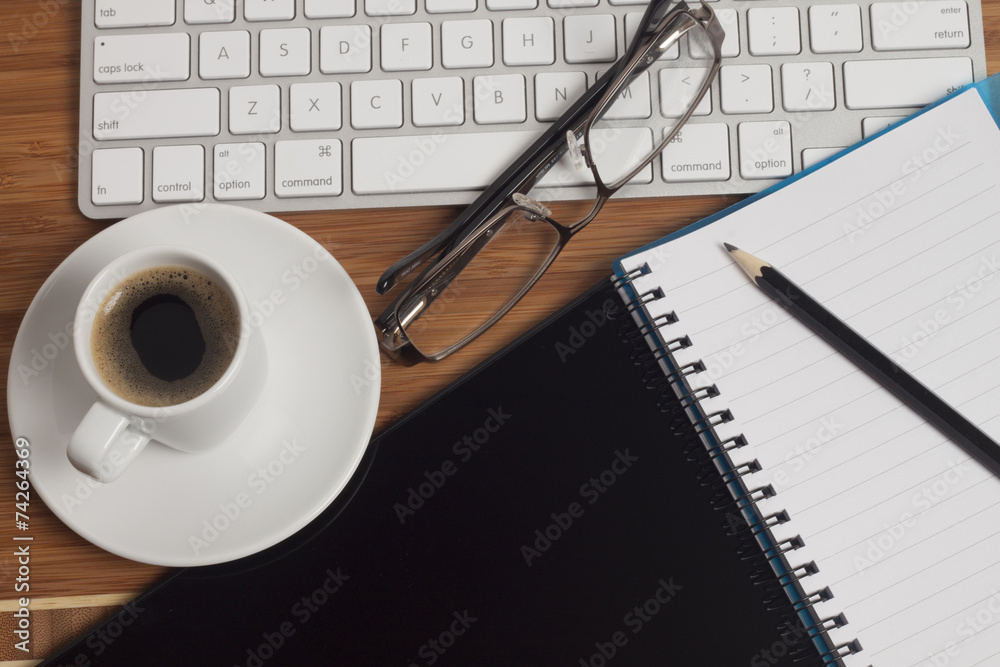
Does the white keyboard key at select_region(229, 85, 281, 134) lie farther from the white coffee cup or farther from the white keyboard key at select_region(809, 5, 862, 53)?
the white keyboard key at select_region(809, 5, 862, 53)

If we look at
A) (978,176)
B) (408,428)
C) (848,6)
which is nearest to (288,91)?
(408,428)

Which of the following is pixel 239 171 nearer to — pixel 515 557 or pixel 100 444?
pixel 100 444

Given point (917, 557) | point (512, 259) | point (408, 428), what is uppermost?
point (512, 259)

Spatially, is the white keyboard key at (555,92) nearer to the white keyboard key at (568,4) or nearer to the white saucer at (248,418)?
the white keyboard key at (568,4)

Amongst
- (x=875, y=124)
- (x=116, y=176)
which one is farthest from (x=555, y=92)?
(x=116, y=176)

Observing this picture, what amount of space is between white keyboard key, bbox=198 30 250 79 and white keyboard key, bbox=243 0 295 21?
16 mm

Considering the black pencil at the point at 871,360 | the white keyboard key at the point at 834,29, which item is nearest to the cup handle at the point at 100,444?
the black pencil at the point at 871,360

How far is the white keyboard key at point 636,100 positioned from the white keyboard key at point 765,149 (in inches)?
3.2

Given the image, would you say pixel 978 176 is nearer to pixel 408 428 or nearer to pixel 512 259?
pixel 512 259

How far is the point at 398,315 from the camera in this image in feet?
1.73

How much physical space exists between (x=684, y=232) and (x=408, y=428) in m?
0.28

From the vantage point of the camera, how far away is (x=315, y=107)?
1.84 feet

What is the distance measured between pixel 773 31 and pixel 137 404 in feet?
1.86

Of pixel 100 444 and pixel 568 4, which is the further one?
pixel 568 4
